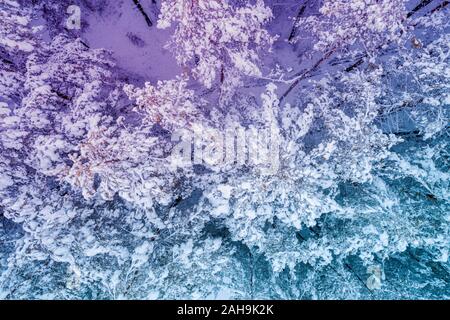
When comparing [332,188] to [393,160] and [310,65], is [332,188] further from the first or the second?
[310,65]

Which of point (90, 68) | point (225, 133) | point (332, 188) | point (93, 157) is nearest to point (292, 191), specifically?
point (332, 188)

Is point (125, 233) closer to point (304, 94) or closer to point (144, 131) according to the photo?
point (144, 131)

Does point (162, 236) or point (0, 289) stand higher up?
point (162, 236)

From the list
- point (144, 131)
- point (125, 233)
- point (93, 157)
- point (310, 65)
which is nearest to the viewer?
point (93, 157)

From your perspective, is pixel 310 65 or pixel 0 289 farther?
pixel 310 65
